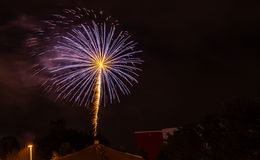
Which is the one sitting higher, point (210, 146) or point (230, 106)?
point (230, 106)

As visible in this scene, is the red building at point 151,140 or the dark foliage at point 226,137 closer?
the dark foliage at point 226,137

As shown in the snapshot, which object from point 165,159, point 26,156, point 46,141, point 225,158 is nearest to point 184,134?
point 165,159

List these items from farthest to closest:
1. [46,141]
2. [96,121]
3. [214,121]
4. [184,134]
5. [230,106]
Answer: [46,141], [184,134], [214,121], [230,106], [96,121]

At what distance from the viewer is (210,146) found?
24.6 m

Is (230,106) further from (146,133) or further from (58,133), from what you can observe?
(58,133)

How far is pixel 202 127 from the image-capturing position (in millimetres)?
26375

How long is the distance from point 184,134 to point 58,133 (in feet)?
65.1

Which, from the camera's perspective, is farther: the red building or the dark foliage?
the red building

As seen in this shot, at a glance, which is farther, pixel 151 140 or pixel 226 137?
pixel 151 140

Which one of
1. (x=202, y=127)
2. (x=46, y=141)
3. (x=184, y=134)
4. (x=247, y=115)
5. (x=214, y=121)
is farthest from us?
(x=46, y=141)

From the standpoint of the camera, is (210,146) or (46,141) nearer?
(210,146)

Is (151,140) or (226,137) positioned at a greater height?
(151,140)

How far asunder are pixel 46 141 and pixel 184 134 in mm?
19726

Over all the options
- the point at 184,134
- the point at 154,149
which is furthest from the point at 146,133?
the point at 184,134
